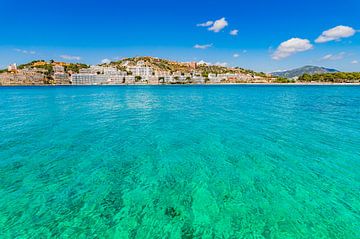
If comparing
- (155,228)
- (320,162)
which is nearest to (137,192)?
(155,228)

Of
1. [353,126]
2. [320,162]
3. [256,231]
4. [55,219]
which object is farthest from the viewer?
[353,126]

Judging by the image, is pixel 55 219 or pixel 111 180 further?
pixel 111 180

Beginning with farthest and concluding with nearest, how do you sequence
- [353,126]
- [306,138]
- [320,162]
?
[353,126]
[306,138]
[320,162]

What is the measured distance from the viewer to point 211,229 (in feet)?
22.6

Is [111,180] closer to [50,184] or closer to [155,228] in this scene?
[50,184]

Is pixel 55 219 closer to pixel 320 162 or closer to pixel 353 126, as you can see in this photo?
pixel 320 162

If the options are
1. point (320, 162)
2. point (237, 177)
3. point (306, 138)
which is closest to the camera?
point (237, 177)

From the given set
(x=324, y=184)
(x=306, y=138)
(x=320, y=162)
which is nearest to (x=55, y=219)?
(x=324, y=184)

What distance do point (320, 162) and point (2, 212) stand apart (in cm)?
1501

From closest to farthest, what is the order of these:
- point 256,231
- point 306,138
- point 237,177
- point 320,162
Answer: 1. point 256,231
2. point 237,177
3. point 320,162
4. point 306,138

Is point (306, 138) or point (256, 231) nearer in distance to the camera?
point (256, 231)

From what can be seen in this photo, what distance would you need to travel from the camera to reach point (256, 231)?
6.79 metres

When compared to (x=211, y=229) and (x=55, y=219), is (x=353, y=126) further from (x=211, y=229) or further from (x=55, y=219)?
(x=55, y=219)

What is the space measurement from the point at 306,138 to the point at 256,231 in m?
13.4
